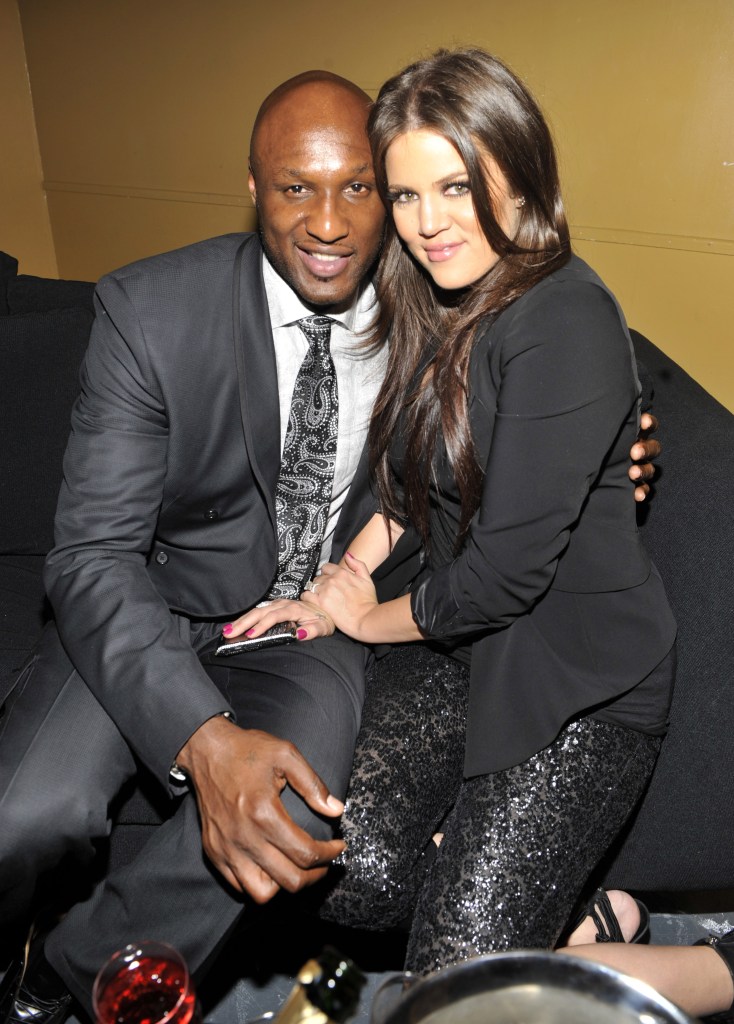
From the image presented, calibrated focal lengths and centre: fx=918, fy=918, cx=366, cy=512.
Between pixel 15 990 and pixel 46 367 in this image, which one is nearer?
pixel 15 990

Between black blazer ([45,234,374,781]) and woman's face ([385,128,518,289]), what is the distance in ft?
1.20

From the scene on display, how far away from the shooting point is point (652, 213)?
281 cm

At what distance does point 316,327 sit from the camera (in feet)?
5.90

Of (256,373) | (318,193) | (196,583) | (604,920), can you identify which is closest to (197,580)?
(196,583)

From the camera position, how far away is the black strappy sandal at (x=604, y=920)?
66.3 inches

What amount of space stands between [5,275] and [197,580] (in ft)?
3.85

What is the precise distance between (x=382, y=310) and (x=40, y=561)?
1.07m

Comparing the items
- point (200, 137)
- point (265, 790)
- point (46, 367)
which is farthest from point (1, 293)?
point (200, 137)

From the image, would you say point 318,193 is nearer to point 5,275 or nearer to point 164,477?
point 164,477

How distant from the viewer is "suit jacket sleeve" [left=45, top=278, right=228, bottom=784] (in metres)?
1.55

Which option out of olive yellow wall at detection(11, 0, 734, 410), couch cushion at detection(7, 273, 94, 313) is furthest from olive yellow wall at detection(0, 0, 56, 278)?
couch cushion at detection(7, 273, 94, 313)

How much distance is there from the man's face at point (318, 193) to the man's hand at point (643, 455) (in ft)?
1.99

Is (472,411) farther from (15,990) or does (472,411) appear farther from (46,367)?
(15,990)

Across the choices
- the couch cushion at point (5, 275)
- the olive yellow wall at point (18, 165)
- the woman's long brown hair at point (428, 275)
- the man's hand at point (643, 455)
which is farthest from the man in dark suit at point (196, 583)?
the olive yellow wall at point (18, 165)
